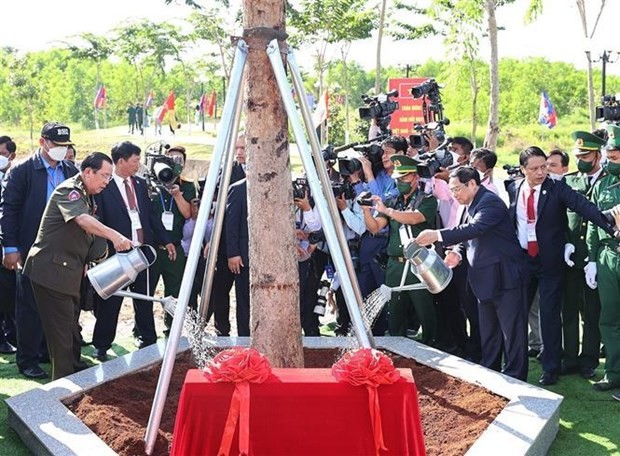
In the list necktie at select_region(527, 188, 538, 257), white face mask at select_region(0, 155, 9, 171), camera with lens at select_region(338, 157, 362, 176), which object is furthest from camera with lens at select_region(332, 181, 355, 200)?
white face mask at select_region(0, 155, 9, 171)

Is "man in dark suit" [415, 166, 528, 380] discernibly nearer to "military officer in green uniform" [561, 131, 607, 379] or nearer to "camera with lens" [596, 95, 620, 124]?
"military officer in green uniform" [561, 131, 607, 379]

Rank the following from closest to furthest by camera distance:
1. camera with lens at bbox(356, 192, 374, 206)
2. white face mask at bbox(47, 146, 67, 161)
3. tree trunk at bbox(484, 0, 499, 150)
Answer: camera with lens at bbox(356, 192, 374, 206) → white face mask at bbox(47, 146, 67, 161) → tree trunk at bbox(484, 0, 499, 150)

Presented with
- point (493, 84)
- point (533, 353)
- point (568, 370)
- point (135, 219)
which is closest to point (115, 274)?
point (135, 219)

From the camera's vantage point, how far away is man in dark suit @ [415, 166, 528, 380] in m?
5.02

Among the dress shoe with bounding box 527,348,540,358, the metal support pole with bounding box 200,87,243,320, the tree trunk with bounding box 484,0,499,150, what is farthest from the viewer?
the tree trunk with bounding box 484,0,499,150

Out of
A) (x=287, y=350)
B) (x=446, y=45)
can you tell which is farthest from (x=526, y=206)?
(x=446, y=45)

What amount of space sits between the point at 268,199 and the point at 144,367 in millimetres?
1597

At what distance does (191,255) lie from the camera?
358 cm

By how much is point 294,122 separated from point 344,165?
2.62 m

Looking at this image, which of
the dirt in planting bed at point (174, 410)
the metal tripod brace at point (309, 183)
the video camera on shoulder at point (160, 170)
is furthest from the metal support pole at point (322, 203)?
the video camera on shoulder at point (160, 170)

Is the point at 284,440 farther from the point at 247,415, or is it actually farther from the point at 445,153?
the point at 445,153

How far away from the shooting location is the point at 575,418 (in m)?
4.70

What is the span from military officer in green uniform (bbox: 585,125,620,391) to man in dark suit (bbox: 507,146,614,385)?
231 mm

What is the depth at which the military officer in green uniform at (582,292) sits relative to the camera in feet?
18.4
